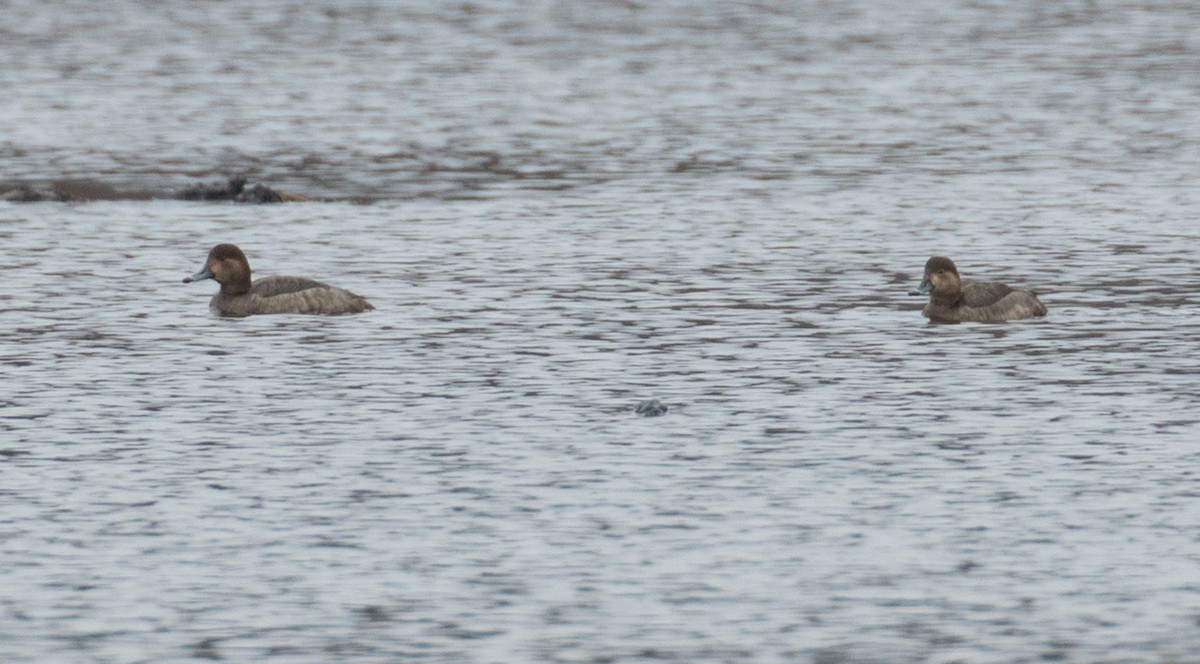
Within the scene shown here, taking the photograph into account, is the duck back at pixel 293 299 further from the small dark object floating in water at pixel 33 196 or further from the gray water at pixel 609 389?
the small dark object floating in water at pixel 33 196

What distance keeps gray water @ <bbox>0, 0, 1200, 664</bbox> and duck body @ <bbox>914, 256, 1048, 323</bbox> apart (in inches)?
14.6

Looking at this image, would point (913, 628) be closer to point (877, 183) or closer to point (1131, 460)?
point (1131, 460)

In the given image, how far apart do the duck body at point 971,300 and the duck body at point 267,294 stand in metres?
5.16

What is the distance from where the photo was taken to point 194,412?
17.8 meters

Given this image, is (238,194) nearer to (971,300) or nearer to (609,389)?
(971,300)

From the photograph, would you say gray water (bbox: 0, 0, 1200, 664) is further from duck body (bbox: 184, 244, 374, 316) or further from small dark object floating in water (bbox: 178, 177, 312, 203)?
small dark object floating in water (bbox: 178, 177, 312, 203)

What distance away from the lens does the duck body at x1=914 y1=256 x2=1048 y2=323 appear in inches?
849

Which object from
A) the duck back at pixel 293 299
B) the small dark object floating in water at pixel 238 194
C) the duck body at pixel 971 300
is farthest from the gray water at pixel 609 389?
the small dark object floating in water at pixel 238 194

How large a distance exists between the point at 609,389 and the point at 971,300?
453 cm

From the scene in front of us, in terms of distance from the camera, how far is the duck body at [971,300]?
21562 mm

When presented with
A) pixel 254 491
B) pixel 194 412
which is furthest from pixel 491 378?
pixel 254 491

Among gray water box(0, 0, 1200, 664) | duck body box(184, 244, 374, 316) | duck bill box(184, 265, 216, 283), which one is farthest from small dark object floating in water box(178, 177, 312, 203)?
duck body box(184, 244, 374, 316)

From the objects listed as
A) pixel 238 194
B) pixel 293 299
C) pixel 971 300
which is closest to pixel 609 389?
pixel 971 300

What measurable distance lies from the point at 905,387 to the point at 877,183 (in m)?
13.4
